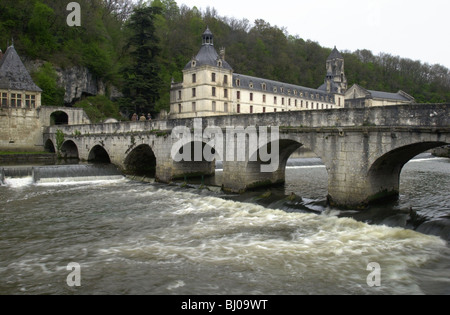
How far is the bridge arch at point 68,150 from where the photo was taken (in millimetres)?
33325

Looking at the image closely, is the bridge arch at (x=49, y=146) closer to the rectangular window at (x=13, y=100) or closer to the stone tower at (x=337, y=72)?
the rectangular window at (x=13, y=100)

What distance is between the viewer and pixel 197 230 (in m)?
11.9

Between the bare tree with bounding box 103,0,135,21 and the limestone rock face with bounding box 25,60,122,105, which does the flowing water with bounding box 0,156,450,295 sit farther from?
the bare tree with bounding box 103,0,135,21

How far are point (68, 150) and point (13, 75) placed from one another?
373 inches

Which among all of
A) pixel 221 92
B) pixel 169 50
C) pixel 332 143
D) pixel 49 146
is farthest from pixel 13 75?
pixel 332 143

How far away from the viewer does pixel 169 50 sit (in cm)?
5669

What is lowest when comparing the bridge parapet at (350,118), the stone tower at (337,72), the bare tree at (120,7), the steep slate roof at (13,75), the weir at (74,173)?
the weir at (74,173)

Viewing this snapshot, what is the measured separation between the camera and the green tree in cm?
3831

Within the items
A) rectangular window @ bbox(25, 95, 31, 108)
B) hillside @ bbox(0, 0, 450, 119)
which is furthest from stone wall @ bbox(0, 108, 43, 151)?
hillside @ bbox(0, 0, 450, 119)

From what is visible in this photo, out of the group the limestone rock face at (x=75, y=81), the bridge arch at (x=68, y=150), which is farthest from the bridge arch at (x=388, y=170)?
the limestone rock face at (x=75, y=81)

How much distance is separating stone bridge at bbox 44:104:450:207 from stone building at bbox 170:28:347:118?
2402 cm

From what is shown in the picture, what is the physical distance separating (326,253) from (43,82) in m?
38.6

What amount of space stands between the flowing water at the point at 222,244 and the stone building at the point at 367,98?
54.5 m
